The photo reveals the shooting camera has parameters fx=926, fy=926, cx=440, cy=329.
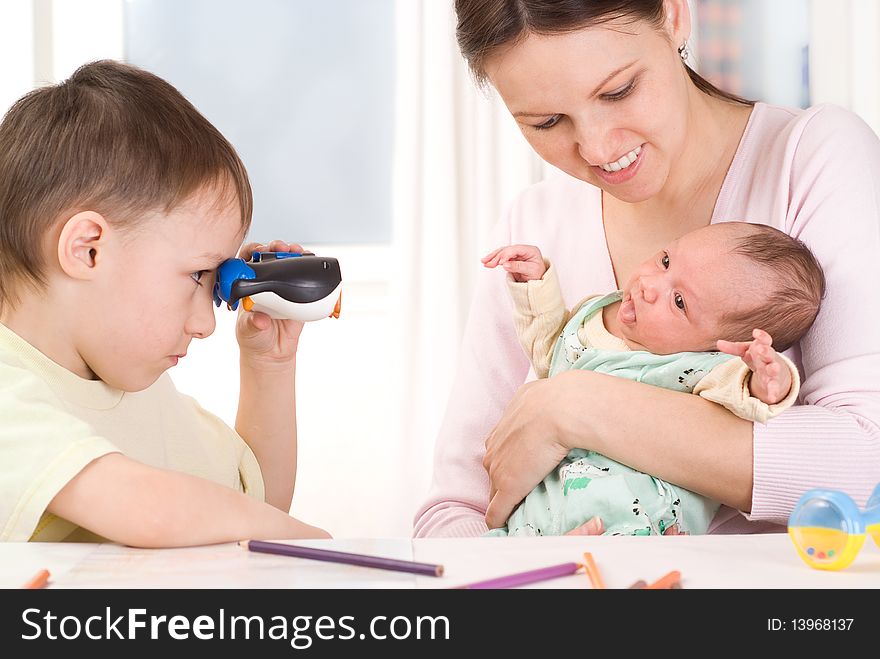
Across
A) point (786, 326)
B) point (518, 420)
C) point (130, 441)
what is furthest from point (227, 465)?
point (786, 326)

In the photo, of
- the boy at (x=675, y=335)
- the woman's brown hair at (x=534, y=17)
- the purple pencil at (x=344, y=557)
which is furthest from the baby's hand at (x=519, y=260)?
the purple pencil at (x=344, y=557)

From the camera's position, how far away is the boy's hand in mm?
1351

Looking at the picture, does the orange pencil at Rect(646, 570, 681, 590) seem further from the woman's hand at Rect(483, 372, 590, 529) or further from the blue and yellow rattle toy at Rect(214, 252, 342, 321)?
the blue and yellow rattle toy at Rect(214, 252, 342, 321)

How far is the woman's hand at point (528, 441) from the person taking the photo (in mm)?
1111

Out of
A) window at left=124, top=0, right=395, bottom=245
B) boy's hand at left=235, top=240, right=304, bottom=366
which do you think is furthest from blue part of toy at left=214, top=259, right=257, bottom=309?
window at left=124, top=0, right=395, bottom=245

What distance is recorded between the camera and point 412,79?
2.74 meters

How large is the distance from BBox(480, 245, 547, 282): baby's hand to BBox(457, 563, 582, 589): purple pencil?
701 millimetres

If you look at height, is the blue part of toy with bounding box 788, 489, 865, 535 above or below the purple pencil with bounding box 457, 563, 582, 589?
above

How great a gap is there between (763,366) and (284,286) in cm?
55

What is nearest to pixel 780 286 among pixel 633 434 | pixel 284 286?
pixel 633 434

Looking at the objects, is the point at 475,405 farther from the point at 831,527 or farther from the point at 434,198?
the point at 434,198

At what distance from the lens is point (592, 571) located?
25.2 inches
